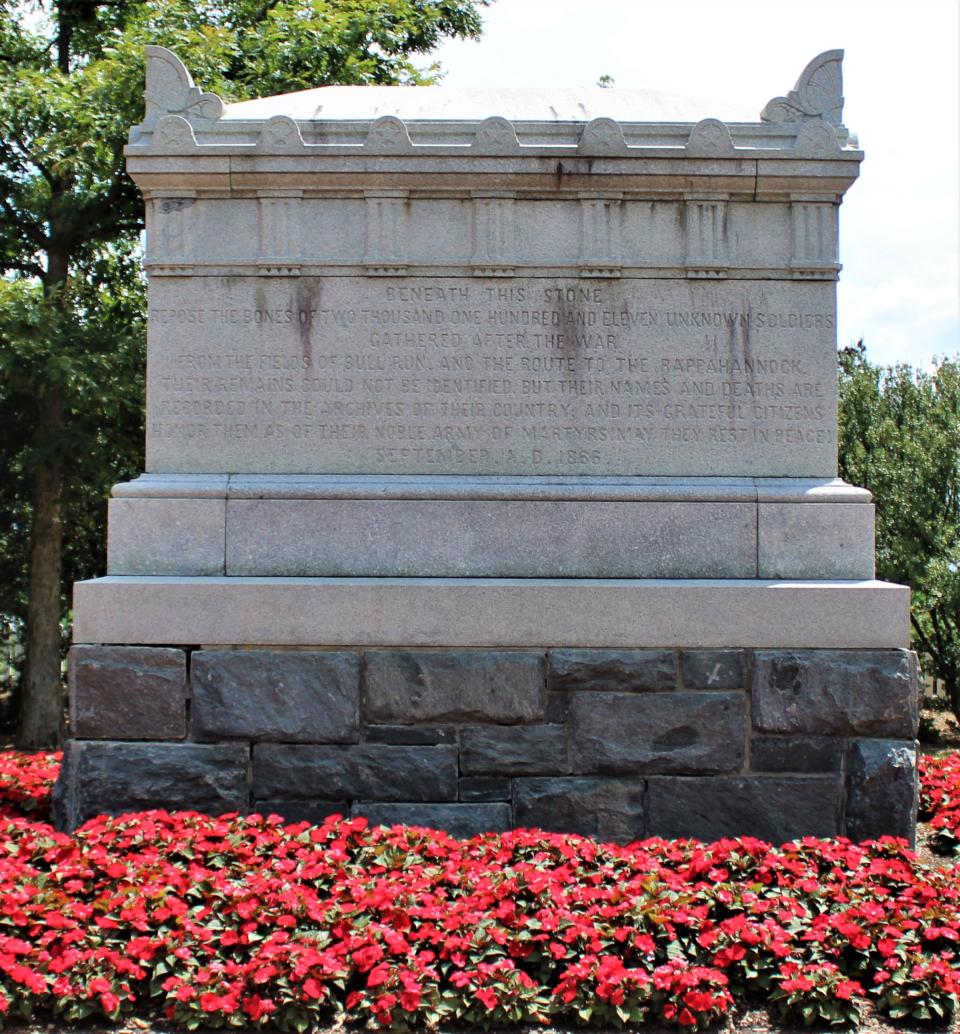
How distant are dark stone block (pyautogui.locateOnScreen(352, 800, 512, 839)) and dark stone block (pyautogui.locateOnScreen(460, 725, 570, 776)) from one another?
15 cm

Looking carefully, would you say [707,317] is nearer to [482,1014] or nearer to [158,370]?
[158,370]

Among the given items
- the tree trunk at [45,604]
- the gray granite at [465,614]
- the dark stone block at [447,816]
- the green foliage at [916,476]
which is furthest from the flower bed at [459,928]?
the green foliage at [916,476]

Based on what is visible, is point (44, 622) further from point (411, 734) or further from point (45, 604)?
point (411, 734)

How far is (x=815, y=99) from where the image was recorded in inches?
210

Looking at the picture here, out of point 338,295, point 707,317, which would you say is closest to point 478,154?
point 338,295

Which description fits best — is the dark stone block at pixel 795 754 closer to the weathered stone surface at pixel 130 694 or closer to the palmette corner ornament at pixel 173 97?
the weathered stone surface at pixel 130 694

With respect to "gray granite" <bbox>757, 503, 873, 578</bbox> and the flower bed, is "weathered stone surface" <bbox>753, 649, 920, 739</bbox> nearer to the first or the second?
"gray granite" <bbox>757, 503, 873, 578</bbox>

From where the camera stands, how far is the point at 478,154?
5.22 m

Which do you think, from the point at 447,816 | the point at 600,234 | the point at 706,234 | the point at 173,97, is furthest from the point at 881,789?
the point at 173,97

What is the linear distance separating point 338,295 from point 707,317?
172 cm

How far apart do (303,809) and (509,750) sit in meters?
0.92

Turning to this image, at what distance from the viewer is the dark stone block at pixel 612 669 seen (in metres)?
4.96

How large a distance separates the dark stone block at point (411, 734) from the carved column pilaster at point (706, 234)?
237cm

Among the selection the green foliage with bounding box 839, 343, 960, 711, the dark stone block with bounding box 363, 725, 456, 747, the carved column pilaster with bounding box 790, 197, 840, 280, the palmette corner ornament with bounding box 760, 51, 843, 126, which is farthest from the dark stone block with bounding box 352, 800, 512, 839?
the green foliage with bounding box 839, 343, 960, 711
